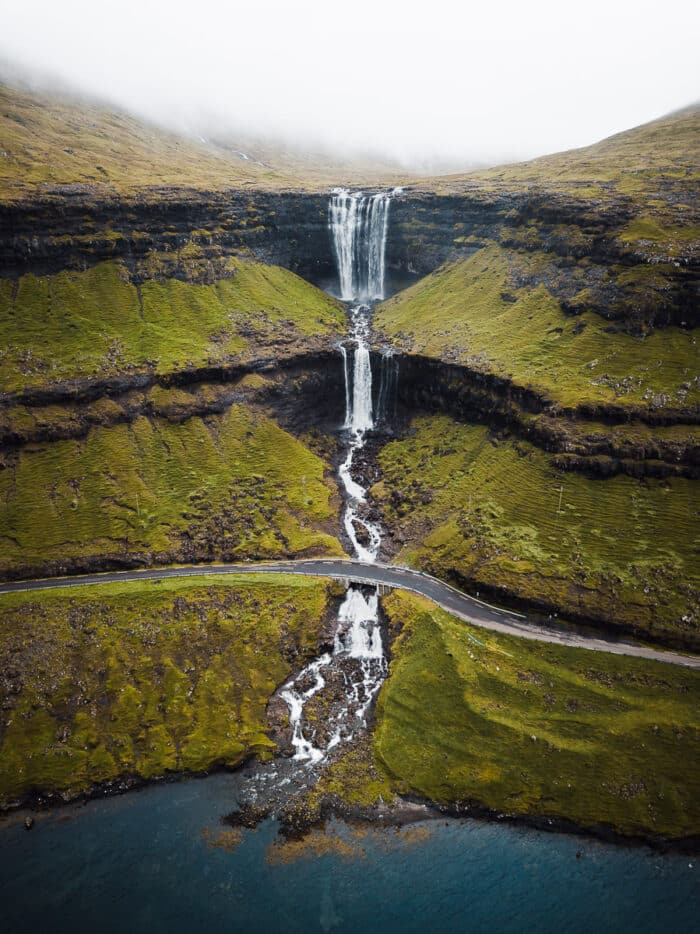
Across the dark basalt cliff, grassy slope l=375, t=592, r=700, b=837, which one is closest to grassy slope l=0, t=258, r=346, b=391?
the dark basalt cliff

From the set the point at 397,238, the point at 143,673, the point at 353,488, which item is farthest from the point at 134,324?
the point at 397,238

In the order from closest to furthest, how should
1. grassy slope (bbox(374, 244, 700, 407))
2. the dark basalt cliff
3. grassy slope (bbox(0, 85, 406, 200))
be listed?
grassy slope (bbox(374, 244, 700, 407)) → the dark basalt cliff → grassy slope (bbox(0, 85, 406, 200))

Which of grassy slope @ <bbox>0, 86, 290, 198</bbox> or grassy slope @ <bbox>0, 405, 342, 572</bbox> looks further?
grassy slope @ <bbox>0, 86, 290, 198</bbox>

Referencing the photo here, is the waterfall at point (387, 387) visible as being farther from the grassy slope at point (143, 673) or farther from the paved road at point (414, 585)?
the grassy slope at point (143, 673)

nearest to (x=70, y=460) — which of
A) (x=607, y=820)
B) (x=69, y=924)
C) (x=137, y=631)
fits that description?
(x=137, y=631)

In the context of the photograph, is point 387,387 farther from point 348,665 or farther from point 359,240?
point 348,665

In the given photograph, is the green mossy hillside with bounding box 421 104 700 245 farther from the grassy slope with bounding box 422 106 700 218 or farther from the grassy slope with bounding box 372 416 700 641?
the grassy slope with bounding box 372 416 700 641

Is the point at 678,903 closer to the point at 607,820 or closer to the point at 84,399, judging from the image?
the point at 607,820
